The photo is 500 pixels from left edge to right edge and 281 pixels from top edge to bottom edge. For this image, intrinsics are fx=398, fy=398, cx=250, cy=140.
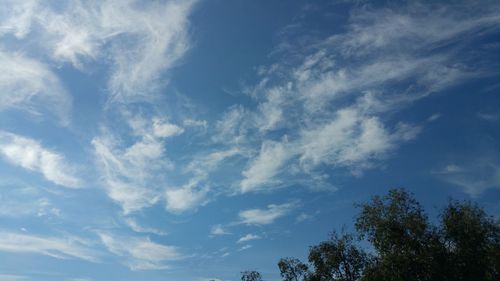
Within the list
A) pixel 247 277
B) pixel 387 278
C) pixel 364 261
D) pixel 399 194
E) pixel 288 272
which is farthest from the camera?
pixel 247 277

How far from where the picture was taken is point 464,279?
55.3m

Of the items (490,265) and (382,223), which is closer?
(490,265)

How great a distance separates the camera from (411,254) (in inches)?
2275

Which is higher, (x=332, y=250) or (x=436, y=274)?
(x=332, y=250)

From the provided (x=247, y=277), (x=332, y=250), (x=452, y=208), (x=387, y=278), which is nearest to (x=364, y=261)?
(x=332, y=250)

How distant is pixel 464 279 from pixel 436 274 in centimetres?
369

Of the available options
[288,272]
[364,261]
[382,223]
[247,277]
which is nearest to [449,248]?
[382,223]

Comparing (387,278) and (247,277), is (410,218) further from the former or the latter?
(247,277)

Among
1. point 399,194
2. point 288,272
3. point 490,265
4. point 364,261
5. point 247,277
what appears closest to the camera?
point 490,265

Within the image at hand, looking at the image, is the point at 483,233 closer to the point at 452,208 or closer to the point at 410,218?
the point at 452,208

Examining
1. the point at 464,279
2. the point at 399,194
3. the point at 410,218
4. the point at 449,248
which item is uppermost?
the point at 399,194

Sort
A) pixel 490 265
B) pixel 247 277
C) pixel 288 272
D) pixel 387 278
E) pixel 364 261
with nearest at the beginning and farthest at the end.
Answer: pixel 490 265, pixel 387 278, pixel 364 261, pixel 288 272, pixel 247 277

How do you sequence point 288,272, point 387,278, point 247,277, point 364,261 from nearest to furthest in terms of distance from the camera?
point 387,278 → point 364,261 → point 288,272 → point 247,277

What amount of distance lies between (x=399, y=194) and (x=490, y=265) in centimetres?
1555
